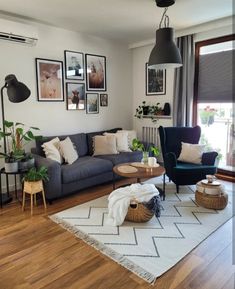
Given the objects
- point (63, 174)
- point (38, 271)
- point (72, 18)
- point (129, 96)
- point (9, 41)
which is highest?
point (72, 18)

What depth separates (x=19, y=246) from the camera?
2.27 metres

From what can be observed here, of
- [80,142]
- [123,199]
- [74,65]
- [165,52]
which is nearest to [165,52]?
[165,52]

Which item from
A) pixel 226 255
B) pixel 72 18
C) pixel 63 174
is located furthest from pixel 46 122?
pixel 226 255

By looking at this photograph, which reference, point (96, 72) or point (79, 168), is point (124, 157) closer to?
point (79, 168)

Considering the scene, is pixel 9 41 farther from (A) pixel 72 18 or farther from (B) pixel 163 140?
(B) pixel 163 140

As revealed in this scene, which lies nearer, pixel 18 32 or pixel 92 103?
pixel 18 32

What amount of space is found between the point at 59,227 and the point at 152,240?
1.01m

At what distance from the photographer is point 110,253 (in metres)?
2.13

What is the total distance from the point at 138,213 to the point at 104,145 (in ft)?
5.97

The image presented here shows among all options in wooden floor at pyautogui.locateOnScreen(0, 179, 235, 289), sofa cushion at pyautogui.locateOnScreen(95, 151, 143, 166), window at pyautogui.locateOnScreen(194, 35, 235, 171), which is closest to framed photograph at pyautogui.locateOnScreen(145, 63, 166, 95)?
window at pyautogui.locateOnScreen(194, 35, 235, 171)

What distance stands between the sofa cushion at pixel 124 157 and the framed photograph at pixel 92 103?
41.2 inches

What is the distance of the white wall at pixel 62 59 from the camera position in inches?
142

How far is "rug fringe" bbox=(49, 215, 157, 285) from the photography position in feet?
6.07

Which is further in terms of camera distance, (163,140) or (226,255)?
(163,140)
